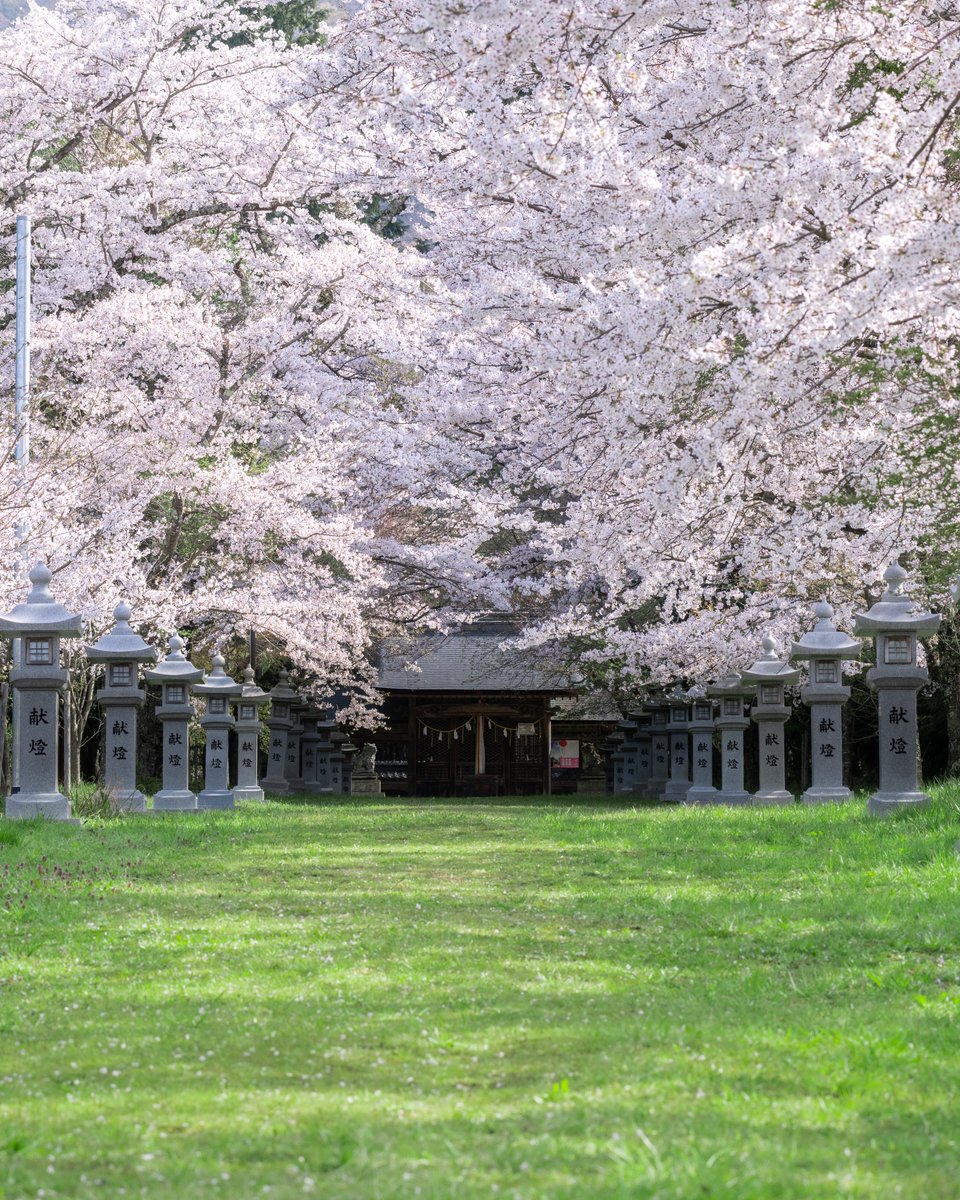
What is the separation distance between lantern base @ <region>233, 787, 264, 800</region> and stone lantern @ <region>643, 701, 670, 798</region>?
30.0ft

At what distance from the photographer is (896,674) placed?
14773mm

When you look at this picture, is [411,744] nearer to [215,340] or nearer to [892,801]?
[215,340]

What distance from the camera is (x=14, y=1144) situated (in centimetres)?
395

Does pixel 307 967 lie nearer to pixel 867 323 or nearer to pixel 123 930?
pixel 123 930

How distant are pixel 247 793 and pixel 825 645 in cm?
991

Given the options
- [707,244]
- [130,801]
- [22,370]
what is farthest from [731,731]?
[707,244]

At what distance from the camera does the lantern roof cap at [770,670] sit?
766 inches

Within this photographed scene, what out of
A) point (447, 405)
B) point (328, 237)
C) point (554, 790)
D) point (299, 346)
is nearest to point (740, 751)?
point (447, 405)

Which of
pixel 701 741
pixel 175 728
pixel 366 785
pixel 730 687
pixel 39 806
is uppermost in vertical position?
pixel 730 687

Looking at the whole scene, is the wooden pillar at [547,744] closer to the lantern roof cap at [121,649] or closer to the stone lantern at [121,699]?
the stone lantern at [121,699]

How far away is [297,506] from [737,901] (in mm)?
19001

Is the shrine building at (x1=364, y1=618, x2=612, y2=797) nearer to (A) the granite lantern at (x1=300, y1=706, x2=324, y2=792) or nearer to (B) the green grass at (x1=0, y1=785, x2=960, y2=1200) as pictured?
(A) the granite lantern at (x1=300, y1=706, x2=324, y2=792)

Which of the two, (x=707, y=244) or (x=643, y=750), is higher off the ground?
(x=707, y=244)

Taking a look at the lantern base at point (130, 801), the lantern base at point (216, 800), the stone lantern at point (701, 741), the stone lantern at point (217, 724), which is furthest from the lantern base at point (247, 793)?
the stone lantern at point (701, 741)
